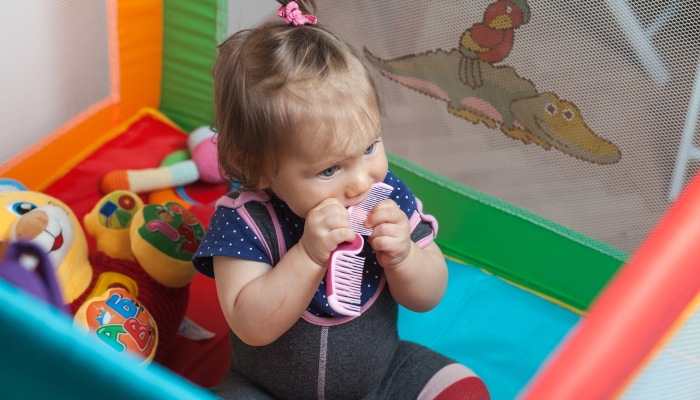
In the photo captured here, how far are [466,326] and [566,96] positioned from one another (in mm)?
365

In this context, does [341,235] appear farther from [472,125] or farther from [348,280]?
[472,125]

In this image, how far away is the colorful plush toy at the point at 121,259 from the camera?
78 centimetres

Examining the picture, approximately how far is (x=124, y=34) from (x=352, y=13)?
1.36 ft

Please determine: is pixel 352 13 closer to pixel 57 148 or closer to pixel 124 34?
pixel 124 34

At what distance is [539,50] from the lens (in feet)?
2.79

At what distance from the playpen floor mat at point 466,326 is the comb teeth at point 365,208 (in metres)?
0.38

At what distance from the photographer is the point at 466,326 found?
1020 millimetres

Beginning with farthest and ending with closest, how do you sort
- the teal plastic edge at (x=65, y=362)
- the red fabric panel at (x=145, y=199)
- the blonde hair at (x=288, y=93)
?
the red fabric panel at (x=145, y=199) < the blonde hair at (x=288, y=93) < the teal plastic edge at (x=65, y=362)

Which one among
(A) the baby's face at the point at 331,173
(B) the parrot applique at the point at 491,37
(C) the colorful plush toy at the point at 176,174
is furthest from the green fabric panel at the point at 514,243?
(A) the baby's face at the point at 331,173

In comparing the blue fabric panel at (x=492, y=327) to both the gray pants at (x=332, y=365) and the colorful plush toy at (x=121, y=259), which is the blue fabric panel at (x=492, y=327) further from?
the colorful plush toy at (x=121, y=259)

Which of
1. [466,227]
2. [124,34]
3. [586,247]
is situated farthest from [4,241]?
[586,247]

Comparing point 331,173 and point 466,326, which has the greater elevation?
point 331,173

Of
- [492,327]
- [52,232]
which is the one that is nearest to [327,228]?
[52,232]

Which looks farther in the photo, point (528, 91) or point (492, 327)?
point (492, 327)
